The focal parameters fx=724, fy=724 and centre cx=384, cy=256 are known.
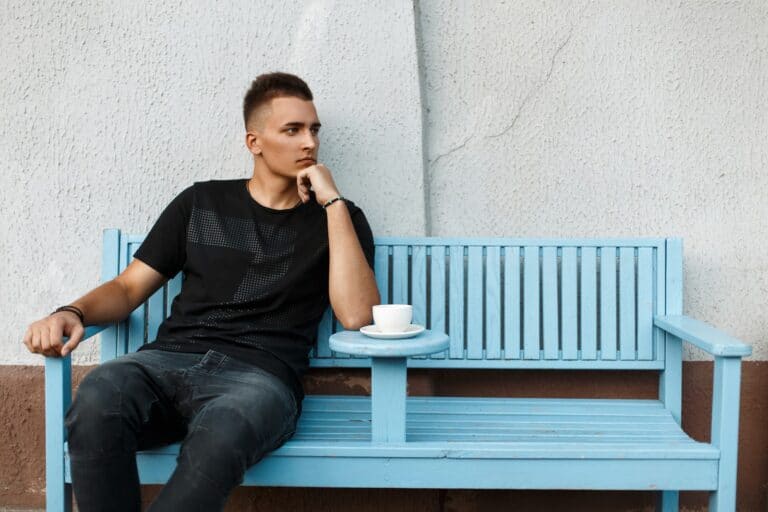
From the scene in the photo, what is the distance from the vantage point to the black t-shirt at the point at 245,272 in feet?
7.48

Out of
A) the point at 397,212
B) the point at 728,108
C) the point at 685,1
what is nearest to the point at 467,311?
the point at 397,212

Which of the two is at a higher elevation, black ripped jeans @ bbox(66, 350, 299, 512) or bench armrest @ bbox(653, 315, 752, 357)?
bench armrest @ bbox(653, 315, 752, 357)

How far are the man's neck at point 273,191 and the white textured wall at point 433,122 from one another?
1.04 feet

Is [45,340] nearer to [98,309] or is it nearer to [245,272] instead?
[98,309]

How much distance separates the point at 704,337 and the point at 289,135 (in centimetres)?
143

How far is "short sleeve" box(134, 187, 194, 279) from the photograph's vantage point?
2398 mm

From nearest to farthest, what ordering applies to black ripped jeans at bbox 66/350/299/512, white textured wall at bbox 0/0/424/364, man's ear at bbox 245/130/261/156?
black ripped jeans at bbox 66/350/299/512 < man's ear at bbox 245/130/261/156 < white textured wall at bbox 0/0/424/364

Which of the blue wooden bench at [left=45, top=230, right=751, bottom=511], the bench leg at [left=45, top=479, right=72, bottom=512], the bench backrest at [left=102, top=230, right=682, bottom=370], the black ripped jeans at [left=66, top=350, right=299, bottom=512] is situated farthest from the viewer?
the bench backrest at [left=102, top=230, right=682, bottom=370]

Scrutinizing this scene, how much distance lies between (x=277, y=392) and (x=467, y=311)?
34.2 inches

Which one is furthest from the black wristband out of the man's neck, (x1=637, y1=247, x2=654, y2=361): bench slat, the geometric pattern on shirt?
(x1=637, y1=247, x2=654, y2=361): bench slat

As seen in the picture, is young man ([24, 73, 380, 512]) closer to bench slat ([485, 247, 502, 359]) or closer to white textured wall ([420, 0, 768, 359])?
bench slat ([485, 247, 502, 359])

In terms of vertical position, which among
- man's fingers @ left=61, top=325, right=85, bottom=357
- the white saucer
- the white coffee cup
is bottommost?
man's fingers @ left=61, top=325, right=85, bottom=357

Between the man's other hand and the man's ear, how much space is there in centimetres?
84

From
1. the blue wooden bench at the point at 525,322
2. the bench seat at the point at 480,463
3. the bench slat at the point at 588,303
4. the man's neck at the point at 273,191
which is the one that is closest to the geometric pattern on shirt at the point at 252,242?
the man's neck at the point at 273,191
